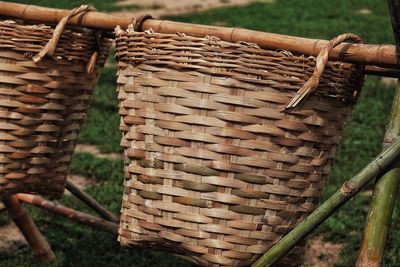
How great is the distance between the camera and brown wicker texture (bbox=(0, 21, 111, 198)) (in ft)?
8.82

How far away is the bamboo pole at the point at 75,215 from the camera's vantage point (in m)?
3.58

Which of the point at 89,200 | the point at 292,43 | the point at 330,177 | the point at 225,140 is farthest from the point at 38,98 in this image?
the point at 330,177

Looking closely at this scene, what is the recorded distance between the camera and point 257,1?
1395 cm

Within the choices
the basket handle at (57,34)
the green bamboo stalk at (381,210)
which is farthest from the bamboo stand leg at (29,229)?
the green bamboo stalk at (381,210)

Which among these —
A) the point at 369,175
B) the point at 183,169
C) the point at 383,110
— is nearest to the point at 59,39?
the point at 183,169

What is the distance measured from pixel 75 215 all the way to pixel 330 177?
214cm

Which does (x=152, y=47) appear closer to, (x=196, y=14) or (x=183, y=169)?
(x=183, y=169)

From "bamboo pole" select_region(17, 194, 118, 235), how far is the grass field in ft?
0.95

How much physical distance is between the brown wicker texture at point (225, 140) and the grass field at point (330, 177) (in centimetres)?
95

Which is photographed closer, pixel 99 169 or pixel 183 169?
pixel 183 169

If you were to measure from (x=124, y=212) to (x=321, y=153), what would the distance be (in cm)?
59

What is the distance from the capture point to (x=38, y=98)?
2.74m

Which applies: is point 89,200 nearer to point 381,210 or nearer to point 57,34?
point 57,34

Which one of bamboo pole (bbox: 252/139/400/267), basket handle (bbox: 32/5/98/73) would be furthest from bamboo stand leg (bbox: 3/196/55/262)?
bamboo pole (bbox: 252/139/400/267)
